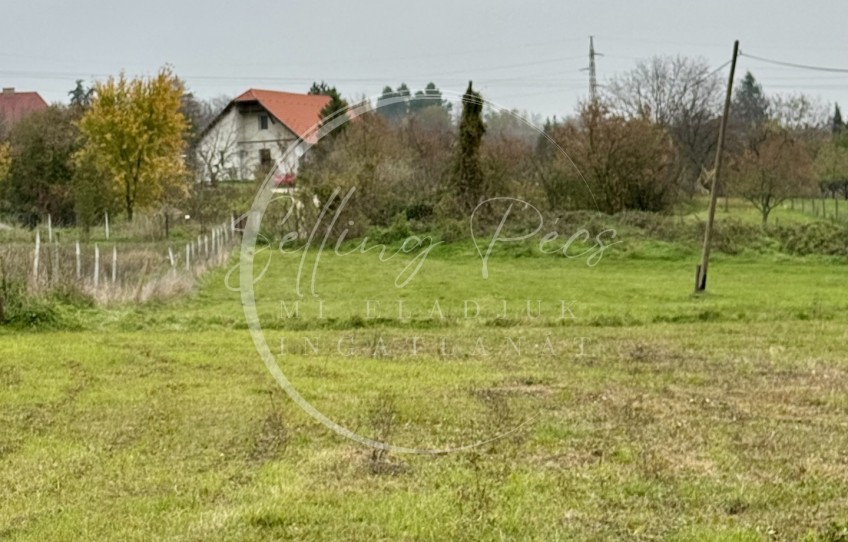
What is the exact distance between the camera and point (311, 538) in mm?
4051

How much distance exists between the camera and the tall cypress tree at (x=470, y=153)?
793 cm

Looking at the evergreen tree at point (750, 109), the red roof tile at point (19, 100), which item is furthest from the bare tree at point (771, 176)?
the red roof tile at point (19, 100)

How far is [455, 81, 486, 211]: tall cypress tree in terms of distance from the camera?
7.93 metres

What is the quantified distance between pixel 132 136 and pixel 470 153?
20.4 m

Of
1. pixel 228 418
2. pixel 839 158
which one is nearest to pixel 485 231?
pixel 228 418

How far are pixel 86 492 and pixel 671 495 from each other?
3331 millimetres

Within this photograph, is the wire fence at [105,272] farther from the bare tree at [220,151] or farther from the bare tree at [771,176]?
the bare tree at [771,176]

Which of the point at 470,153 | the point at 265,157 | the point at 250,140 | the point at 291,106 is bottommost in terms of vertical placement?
the point at 265,157

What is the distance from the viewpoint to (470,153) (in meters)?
12.5

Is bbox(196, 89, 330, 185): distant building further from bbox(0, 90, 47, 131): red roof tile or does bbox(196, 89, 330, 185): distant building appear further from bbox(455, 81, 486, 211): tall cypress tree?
bbox(0, 90, 47, 131): red roof tile

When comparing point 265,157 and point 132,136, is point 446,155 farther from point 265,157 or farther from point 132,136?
point 132,136

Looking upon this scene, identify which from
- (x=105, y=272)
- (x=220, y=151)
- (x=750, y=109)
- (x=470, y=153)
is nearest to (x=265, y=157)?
(x=470, y=153)

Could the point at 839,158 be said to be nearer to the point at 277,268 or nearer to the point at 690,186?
the point at 690,186

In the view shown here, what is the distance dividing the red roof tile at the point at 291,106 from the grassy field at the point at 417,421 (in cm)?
238
